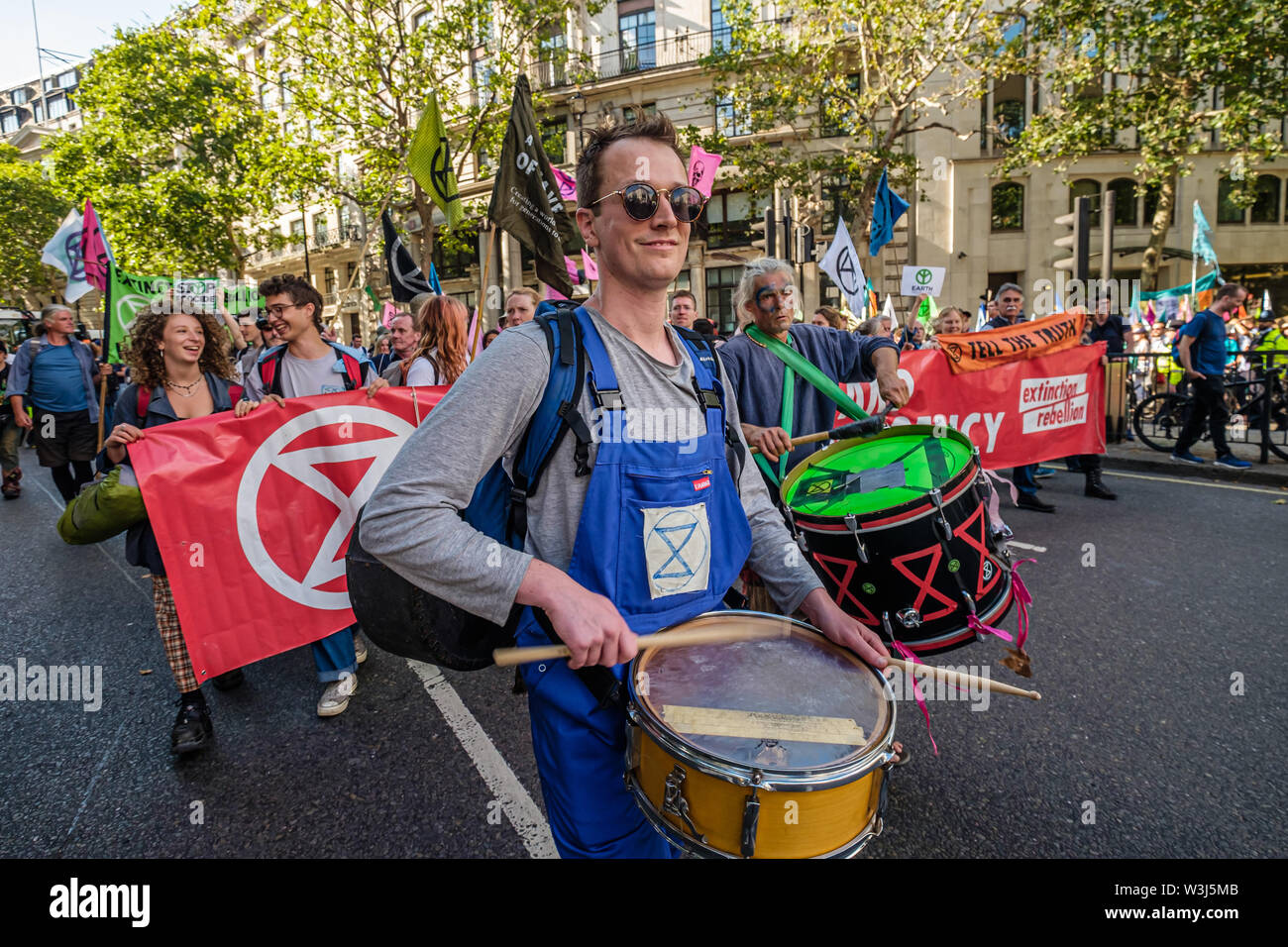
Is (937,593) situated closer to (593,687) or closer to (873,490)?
(873,490)

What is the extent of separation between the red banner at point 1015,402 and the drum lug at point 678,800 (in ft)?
18.6

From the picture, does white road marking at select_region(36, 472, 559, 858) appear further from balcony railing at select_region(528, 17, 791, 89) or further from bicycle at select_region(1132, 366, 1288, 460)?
balcony railing at select_region(528, 17, 791, 89)

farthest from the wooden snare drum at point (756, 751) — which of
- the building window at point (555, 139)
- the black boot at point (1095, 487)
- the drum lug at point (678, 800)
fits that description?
the building window at point (555, 139)

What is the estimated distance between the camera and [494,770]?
295 centimetres

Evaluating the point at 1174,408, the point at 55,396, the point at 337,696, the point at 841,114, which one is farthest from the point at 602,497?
the point at 841,114

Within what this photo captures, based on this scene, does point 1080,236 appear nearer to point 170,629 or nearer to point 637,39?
point 170,629

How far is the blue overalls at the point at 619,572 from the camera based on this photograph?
134 centimetres

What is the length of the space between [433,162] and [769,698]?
599 centimetres

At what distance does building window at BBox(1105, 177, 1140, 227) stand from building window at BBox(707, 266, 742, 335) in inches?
579

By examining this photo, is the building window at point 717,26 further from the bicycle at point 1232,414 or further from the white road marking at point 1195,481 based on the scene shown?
the white road marking at point 1195,481
